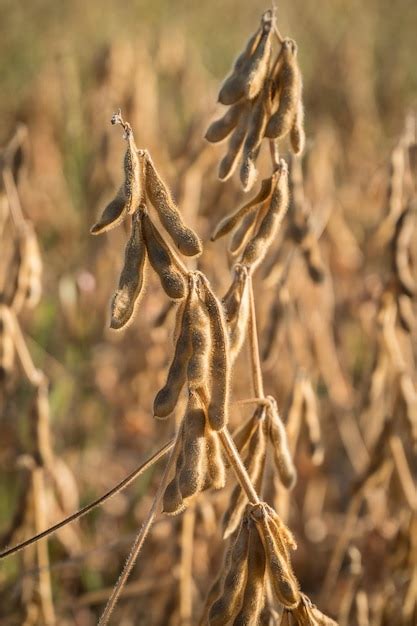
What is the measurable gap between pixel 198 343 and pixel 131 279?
126 millimetres

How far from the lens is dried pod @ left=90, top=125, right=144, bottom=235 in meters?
1.13

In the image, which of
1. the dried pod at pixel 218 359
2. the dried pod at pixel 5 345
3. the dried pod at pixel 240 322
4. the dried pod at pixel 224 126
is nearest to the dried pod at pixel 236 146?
the dried pod at pixel 224 126

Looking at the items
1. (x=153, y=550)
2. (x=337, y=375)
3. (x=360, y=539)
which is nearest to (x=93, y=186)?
(x=337, y=375)

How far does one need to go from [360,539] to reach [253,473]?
1.28m

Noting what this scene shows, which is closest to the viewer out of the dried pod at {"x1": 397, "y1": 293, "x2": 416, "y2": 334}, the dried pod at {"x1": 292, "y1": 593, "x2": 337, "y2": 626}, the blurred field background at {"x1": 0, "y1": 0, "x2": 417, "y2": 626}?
the dried pod at {"x1": 292, "y1": 593, "x2": 337, "y2": 626}

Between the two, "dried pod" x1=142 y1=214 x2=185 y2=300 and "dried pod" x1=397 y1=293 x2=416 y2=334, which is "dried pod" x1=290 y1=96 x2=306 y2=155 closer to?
"dried pod" x1=142 y1=214 x2=185 y2=300

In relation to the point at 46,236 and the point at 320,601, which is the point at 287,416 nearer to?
the point at 320,601

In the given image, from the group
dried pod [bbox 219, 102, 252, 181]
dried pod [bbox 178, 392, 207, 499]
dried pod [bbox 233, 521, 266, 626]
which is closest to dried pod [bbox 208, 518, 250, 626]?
dried pod [bbox 233, 521, 266, 626]

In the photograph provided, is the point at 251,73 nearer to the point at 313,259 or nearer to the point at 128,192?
the point at 128,192

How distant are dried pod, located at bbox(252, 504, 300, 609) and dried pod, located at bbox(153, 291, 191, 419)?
0.19 metres

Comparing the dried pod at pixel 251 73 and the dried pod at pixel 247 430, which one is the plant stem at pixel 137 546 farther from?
the dried pod at pixel 251 73

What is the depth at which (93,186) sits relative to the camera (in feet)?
9.54

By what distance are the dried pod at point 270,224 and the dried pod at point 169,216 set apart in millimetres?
165

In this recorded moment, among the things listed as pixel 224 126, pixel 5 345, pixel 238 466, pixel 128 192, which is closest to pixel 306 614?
pixel 238 466
